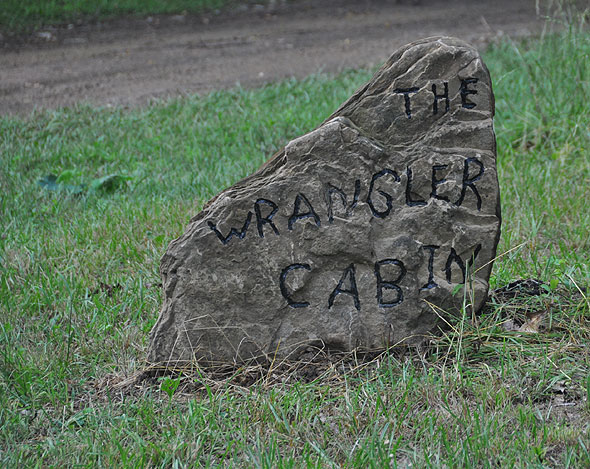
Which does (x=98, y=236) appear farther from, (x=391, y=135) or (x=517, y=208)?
(x=517, y=208)

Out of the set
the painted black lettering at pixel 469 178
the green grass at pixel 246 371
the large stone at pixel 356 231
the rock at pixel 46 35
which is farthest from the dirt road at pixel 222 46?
the painted black lettering at pixel 469 178

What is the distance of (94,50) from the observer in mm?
9445

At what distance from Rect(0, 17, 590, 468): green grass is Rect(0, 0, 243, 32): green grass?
588 centimetres

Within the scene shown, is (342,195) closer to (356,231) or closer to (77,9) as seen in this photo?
(356,231)

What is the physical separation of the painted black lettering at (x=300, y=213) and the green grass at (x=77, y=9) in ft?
28.7

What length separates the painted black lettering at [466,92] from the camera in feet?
9.37

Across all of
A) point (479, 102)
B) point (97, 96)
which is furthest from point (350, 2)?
point (479, 102)

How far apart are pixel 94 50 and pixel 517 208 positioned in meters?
6.94

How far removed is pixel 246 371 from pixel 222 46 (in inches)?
299

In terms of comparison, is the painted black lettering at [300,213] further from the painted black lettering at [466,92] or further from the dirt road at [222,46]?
the dirt road at [222,46]

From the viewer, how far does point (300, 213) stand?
2846 mm

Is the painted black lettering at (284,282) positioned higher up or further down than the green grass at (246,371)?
higher up

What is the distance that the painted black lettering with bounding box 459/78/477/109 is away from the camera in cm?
286

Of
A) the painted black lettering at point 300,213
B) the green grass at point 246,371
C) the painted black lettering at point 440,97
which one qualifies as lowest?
the green grass at point 246,371
